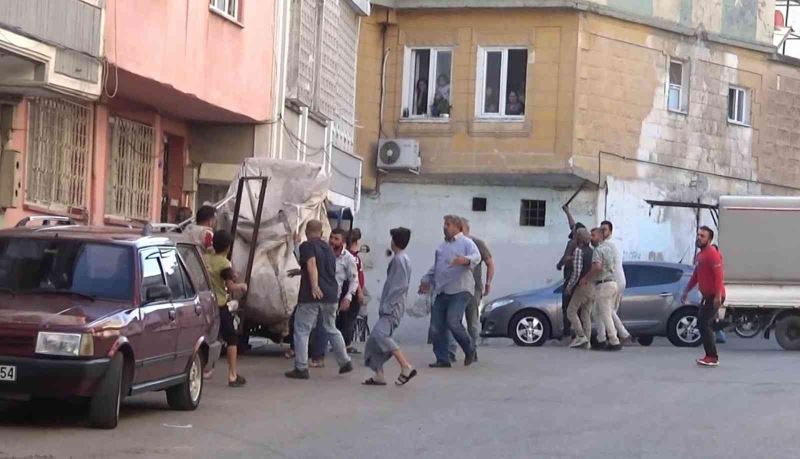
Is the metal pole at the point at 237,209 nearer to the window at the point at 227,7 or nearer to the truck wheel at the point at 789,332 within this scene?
the window at the point at 227,7

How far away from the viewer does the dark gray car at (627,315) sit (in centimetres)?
2414

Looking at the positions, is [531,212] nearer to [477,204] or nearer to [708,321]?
[477,204]

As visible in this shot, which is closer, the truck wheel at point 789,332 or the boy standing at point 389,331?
the boy standing at point 389,331

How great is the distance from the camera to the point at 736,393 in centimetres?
1518

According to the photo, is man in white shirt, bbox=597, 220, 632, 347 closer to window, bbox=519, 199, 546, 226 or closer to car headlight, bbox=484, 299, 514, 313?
car headlight, bbox=484, 299, 514, 313

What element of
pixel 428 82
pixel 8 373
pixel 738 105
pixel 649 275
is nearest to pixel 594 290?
pixel 649 275

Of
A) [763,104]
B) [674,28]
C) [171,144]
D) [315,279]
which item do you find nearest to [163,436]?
[315,279]

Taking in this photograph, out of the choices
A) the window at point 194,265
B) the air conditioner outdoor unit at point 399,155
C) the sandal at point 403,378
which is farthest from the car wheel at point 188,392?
the air conditioner outdoor unit at point 399,155

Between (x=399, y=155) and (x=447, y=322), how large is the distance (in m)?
12.7

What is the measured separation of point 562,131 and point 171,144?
407 inches

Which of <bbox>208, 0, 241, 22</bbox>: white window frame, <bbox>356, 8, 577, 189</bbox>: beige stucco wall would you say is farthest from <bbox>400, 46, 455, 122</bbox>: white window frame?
<bbox>208, 0, 241, 22</bbox>: white window frame

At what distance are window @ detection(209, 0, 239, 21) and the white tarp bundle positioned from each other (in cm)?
221

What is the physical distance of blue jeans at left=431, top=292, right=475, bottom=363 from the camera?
17.6m

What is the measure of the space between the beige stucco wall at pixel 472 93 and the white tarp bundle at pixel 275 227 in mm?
11431
